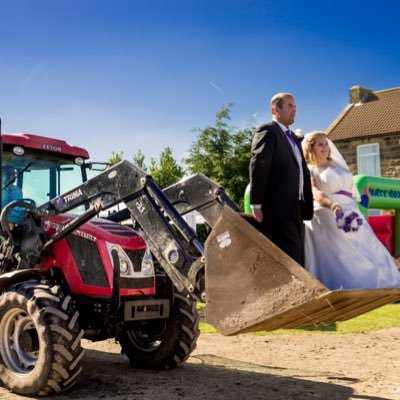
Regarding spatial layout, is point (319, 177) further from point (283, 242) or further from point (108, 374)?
point (108, 374)

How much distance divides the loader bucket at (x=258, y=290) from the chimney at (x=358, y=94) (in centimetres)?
2605

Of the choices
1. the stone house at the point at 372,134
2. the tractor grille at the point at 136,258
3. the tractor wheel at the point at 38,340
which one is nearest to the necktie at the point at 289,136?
the tractor grille at the point at 136,258

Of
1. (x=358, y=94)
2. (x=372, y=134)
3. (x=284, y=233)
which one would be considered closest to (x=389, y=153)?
(x=372, y=134)

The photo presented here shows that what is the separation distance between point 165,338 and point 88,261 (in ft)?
4.47

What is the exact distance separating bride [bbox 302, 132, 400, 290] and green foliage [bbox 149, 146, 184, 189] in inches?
1364

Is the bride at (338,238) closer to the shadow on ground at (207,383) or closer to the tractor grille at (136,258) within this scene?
the shadow on ground at (207,383)

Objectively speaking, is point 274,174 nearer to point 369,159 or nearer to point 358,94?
point 369,159

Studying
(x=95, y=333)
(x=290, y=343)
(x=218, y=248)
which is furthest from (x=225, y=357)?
(x=218, y=248)

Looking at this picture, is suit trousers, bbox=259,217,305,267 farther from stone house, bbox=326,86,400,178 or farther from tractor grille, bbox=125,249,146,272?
stone house, bbox=326,86,400,178

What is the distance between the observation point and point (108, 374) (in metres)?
6.75

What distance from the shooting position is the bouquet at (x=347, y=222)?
17.1 ft

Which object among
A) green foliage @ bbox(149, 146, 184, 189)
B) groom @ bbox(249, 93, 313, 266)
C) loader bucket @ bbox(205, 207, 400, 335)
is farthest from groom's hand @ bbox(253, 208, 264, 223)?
green foliage @ bbox(149, 146, 184, 189)

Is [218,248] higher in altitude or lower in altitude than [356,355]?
higher

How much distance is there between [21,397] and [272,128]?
3.29m
